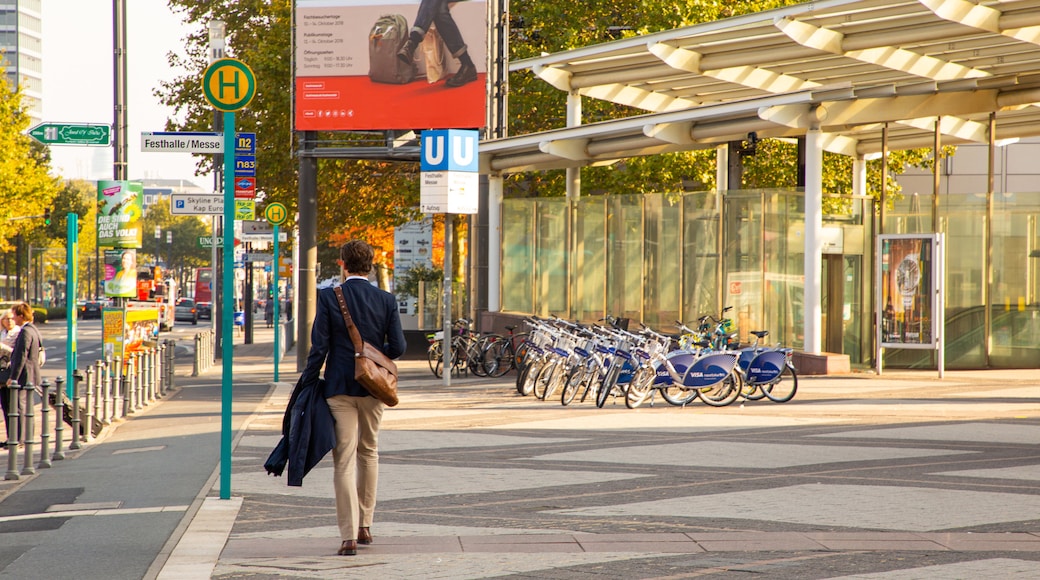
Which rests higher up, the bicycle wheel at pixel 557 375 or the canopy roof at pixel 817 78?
the canopy roof at pixel 817 78

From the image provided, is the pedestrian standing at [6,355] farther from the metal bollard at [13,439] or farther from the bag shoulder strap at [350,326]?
the bag shoulder strap at [350,326]

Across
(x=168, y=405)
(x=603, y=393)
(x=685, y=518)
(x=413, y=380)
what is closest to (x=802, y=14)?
(x=603, y=393)

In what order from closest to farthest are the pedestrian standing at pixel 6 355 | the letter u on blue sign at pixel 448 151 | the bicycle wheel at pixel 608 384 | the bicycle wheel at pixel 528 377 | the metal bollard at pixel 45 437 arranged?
the metal bollard at pixel 45 437 → the pedestrian standing at pixel 6 355 → the bicycle wheel at pixel 608 384 → the bicycle wheel at pixel 528 377 → the letter u on blue sign at pixel 448 151

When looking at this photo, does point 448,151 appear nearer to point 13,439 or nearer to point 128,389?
point 128,389

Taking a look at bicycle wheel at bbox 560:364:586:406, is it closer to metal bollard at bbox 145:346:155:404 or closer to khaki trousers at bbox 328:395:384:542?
metal bollard at bbox 145:346:155:404

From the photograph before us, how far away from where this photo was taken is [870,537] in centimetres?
783

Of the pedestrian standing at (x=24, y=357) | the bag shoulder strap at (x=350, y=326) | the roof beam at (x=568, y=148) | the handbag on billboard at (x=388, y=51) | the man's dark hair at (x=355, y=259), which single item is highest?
the handbag on billboard at (x=388, y=51)

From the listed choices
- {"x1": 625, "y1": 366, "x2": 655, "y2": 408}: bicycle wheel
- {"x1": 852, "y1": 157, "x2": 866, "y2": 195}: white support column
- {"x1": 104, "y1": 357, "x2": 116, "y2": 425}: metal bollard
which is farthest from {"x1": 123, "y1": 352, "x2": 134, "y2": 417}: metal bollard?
{"x1": 852, "y1": 157, "x2": 866, "y2": 195}: white support column

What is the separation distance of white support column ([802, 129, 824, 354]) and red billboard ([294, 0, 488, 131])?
26.9 feet

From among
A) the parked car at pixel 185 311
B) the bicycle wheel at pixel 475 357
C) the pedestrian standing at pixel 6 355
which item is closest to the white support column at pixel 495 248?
the bicycle wheel at pixel 475 357

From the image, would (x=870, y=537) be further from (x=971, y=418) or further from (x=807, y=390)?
(x=807, y=390)

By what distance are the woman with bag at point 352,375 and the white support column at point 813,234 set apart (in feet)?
47.2

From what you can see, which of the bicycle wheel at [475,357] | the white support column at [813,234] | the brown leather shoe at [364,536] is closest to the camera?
the brown leather shoe at [364,536]

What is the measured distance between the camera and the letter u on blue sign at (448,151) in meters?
21.5
